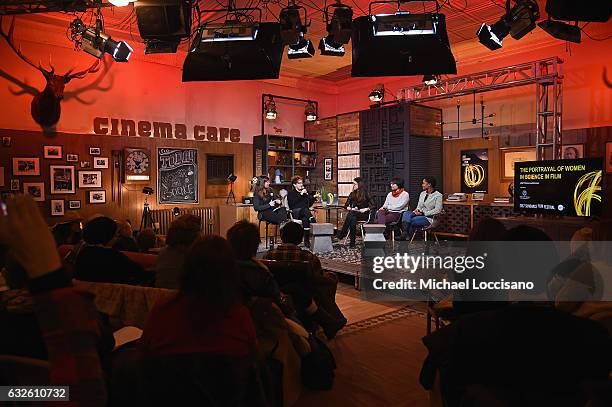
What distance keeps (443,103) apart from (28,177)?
344 inches

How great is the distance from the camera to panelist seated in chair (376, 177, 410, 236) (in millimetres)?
8477

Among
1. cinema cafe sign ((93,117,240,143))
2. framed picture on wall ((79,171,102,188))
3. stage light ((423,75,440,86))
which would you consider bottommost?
framed picture on wall ((79,171,102,188))

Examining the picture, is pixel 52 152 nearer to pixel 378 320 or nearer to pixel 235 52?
A: pixel 235 52

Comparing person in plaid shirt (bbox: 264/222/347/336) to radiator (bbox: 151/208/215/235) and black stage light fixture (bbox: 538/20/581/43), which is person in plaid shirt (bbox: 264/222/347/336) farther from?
radiator (bbox: 151/208/215/235)

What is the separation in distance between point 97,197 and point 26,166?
1299 mm

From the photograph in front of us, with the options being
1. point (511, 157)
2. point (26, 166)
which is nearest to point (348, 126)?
point (511, 157)

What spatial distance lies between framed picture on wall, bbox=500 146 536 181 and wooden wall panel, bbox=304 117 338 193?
405 centimetres

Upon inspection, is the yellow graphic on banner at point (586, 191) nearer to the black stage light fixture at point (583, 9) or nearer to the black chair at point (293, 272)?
the black stage light fixture at point (583, 9)

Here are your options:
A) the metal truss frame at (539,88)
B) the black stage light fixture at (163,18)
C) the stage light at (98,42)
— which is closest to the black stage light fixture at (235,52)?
the black stage light fixture at (163,18)

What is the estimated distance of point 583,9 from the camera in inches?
179

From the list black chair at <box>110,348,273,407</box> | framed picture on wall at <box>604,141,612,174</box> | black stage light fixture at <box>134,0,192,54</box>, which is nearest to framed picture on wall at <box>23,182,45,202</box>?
black stage light fixture at <box>134,0,192,54</box>

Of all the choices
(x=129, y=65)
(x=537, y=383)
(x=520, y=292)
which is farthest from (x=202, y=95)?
(x=537, y=383)

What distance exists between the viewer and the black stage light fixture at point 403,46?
209 inches

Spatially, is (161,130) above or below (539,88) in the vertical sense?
below
